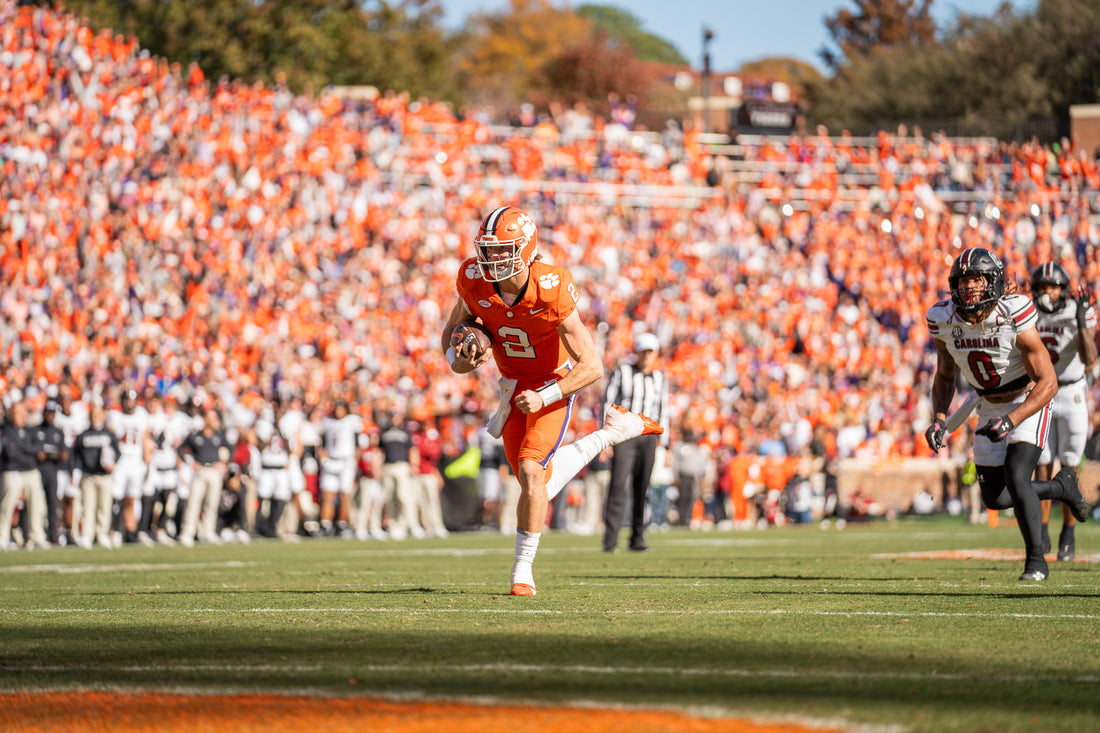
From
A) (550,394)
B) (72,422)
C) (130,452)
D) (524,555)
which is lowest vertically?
(524,555)

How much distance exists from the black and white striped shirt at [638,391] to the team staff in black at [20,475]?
7.66 metres

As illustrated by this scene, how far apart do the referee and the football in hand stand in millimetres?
5374

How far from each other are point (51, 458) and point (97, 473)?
576 mm

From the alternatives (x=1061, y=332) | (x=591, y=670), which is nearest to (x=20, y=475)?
(x=1061, y=332)

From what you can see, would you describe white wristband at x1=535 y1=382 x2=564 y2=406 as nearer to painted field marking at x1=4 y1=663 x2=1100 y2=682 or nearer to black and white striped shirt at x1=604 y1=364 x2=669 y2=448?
painted field marking at x1=4 y1=663 x2=1100 y2=682

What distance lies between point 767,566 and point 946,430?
2.64 meters

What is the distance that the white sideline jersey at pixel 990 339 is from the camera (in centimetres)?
816

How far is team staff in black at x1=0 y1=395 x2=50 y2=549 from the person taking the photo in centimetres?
1625

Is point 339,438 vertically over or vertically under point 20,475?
over

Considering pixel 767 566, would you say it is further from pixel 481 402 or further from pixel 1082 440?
pixel 481 402

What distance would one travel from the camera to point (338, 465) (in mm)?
18859

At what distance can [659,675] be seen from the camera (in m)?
4.73

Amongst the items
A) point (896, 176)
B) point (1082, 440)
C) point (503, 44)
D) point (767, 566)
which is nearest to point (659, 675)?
point (767, 566)

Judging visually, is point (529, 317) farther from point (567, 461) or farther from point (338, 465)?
point (338, 465)
